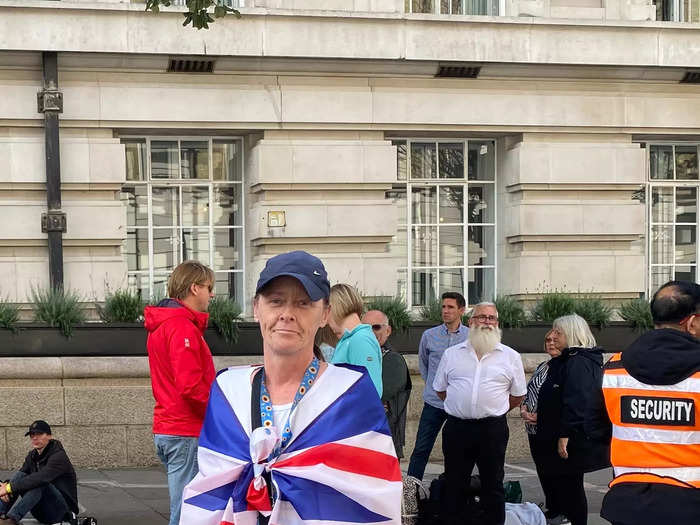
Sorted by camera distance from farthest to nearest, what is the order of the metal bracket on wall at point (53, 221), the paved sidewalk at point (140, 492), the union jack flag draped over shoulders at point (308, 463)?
the metal bracket on wall at point (53, 221), the paved sidewalk at point (140, 492), the union jack flag draped over shoulders at point (308, 463)

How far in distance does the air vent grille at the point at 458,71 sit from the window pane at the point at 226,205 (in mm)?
2785

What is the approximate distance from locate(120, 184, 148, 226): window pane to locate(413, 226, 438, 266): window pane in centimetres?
331

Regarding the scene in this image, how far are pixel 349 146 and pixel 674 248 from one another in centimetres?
469

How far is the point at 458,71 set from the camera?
14570mm

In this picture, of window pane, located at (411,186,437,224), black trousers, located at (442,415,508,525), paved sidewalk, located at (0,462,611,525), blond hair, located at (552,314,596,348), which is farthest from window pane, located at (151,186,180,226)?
blond hair, located at (552,314,596,348)

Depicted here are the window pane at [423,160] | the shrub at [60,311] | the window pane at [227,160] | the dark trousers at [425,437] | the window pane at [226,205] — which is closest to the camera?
the dark trousers at [425,437]

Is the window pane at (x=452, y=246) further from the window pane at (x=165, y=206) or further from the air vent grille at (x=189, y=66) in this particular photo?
the air vent grille at (x=189, y=66)

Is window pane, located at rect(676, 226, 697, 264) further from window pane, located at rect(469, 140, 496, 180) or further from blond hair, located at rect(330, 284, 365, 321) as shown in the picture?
blond hair, located at rect(330, 284, 365, 321)

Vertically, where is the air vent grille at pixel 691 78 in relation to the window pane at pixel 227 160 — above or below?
above

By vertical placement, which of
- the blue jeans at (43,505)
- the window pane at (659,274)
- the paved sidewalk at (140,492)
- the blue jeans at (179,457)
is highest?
the window pane at (659,274)

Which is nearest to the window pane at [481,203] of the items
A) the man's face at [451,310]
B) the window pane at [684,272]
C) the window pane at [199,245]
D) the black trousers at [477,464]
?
the window pane at [684,272]

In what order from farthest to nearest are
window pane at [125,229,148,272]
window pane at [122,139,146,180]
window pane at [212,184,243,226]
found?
window pane at [212,184,243,226]
window pane at [125,229,148,272]
window pane at [122,139,146,180]

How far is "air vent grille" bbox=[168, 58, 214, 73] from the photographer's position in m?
13.7

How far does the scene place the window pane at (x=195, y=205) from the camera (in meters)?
14.5
